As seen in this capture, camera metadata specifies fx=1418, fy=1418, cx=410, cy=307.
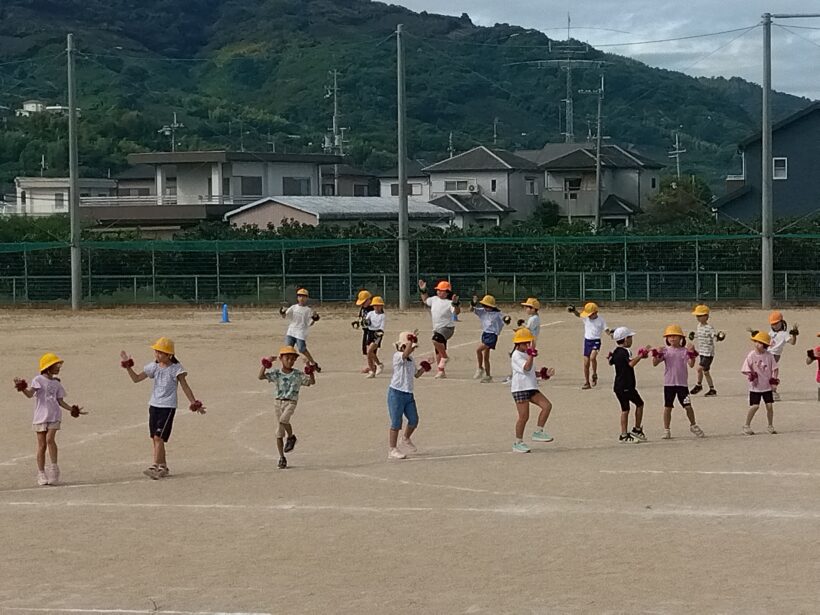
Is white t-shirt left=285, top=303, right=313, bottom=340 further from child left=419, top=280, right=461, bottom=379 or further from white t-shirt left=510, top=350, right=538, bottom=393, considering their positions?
white t-shirt left=510, top=350, right=538, bottom=393

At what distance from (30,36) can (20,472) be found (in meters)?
158

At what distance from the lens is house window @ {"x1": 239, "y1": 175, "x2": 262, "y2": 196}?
73.2 m

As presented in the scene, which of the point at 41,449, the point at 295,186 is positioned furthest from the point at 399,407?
the point at 295,186

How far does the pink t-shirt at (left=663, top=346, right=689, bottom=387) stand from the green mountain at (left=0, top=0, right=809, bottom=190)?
96.5 m

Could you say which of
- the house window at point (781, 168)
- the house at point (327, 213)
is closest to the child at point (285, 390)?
the house at point (327, 213)

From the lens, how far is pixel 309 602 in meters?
9.93

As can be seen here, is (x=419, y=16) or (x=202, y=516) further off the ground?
(x=419, y=16)

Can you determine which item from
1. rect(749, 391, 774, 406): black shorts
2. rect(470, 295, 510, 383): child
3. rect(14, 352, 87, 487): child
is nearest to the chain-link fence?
rect(470, 295, 510, 383): child

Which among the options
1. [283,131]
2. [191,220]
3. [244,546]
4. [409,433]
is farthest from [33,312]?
[283,131]

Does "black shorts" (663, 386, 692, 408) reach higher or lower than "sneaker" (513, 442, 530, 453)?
higher

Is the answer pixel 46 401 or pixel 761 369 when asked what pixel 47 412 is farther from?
pixel 761 369

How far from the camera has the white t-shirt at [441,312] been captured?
2439 centimetres

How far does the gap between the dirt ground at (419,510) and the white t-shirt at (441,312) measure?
1.04 meters

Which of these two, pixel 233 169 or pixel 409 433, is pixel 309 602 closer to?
pixel 409 433
